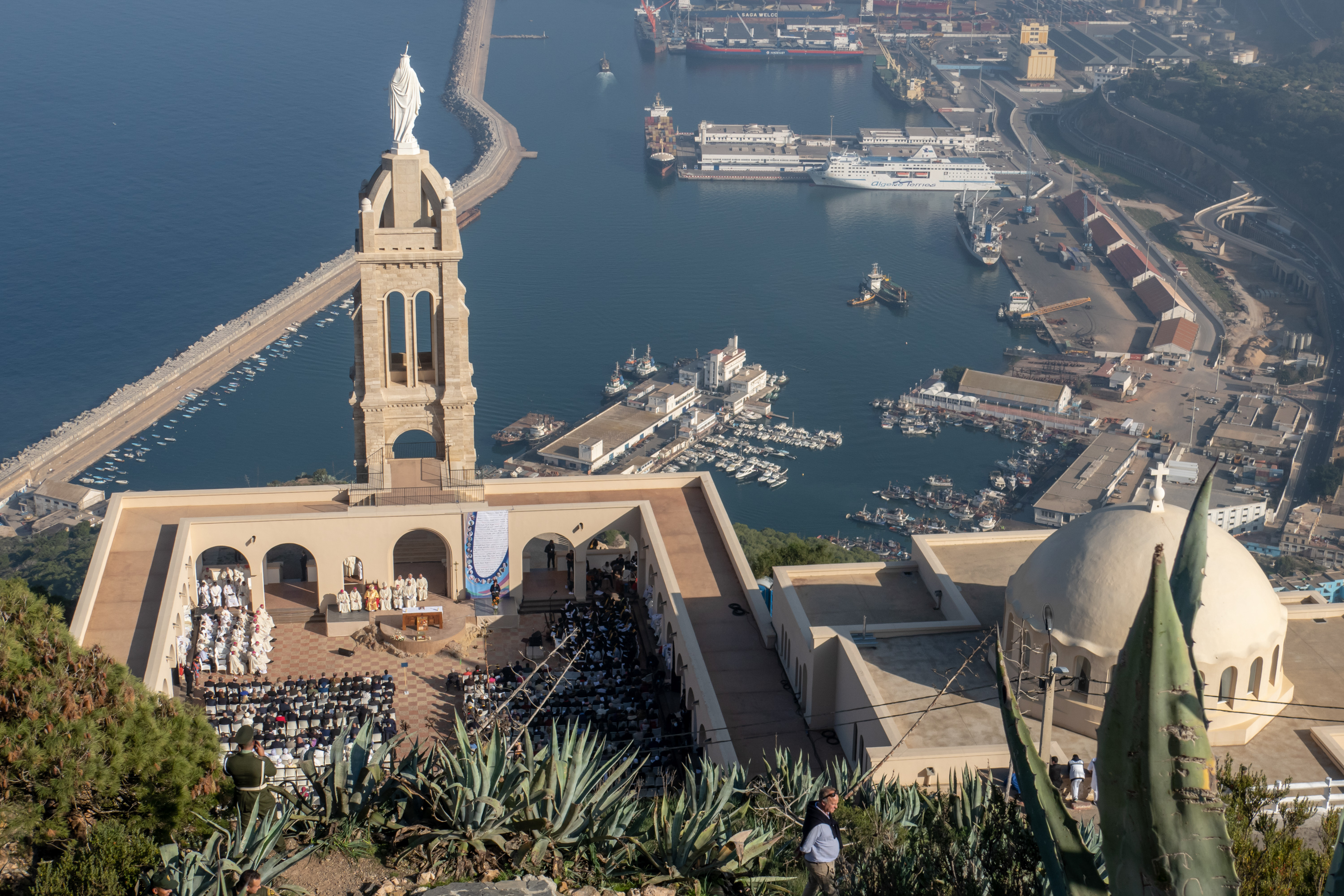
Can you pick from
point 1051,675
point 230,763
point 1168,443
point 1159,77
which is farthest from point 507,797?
point 1159,77

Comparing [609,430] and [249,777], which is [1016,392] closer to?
[609,430]

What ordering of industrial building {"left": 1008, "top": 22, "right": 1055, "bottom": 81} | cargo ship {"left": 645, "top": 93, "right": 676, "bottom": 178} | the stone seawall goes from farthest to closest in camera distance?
industrial building {"left": 1008, "top": 22, "right": 1055, "bottom": 81}, cargo ship {"left": 645, "top": 93, "right": 676, "bottom": 178}, the stone seawall

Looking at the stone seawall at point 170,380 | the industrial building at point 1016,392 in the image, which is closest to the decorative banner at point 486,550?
the stone seawall at point 170,380

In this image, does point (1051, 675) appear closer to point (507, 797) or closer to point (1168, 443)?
point (507, 797)

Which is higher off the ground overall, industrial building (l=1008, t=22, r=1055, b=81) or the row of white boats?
industrial building (l=1008, t=22, r=1055, b=81)

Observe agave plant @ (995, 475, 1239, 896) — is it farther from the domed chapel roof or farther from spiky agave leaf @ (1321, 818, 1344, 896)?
the domed chapel roof

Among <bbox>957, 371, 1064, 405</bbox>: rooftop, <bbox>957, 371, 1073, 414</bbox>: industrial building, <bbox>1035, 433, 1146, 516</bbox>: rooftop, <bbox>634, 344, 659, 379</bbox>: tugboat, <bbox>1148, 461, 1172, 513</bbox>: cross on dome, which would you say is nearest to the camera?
<bbox>1148, 461, 1172, 513</bbox>: cross on dome

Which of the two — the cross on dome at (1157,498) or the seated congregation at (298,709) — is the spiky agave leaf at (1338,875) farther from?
the seated congregation at (298,709)

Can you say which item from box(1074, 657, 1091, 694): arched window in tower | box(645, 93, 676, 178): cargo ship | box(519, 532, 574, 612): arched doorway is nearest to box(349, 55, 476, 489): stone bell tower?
box(519, 532, 574, 612): arched doorway
